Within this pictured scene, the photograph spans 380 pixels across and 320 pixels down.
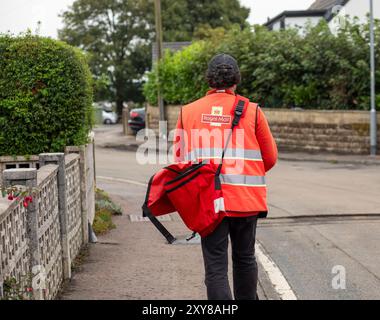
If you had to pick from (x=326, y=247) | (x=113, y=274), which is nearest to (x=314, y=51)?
(x=326, y=247)

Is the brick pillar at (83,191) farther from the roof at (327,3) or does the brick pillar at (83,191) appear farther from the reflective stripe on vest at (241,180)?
the roof at (327,3)

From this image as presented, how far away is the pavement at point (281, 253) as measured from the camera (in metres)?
7.17

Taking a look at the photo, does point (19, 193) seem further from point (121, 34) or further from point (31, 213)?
point (121, 34)

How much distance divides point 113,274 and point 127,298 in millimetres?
1051

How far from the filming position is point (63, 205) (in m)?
7.59

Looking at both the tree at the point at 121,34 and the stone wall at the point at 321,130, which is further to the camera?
the tree at the point at 121,34

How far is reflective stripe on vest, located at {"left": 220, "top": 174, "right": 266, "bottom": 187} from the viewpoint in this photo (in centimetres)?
550

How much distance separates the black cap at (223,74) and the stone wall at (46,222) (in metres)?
1.46

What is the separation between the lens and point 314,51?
25562 millimetres

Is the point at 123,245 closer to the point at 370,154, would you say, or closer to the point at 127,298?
the point at 127,298

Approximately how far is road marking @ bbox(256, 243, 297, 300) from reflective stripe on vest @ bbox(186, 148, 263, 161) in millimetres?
1728

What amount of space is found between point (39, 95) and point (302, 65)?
58.0 feet

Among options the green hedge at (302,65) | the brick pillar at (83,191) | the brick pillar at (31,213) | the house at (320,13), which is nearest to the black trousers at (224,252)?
the brick pillar at (31,213)
